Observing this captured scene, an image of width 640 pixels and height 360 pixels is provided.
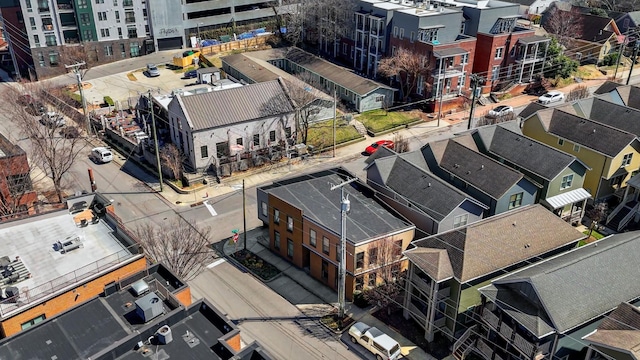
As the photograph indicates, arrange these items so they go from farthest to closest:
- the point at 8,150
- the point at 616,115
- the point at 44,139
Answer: the point at 616,115 → the point at 44,139 → the point at 8,150

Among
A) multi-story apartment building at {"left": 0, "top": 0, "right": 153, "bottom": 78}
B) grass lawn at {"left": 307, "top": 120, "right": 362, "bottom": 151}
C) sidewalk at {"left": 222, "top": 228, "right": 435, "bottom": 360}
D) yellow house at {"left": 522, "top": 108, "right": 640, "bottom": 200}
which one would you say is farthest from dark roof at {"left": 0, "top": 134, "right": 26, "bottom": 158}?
yellow house at {"left": 522, "top": 108, "right": 640, "bottom": 200}

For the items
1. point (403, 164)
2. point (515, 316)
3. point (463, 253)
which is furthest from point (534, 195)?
point (515, 316)

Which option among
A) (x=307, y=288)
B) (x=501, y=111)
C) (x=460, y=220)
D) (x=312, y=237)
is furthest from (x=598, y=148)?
(x=307, y=288)

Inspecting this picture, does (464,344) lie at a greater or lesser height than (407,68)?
lesser

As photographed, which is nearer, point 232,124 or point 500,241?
point 500,241

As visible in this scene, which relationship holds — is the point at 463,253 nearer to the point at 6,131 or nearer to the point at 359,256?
the point at 359,256

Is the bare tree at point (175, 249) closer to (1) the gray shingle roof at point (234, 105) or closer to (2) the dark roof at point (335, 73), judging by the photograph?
(1) the gray shingle roof at point (234, 105)

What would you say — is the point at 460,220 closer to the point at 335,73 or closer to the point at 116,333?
the point at 116,333
